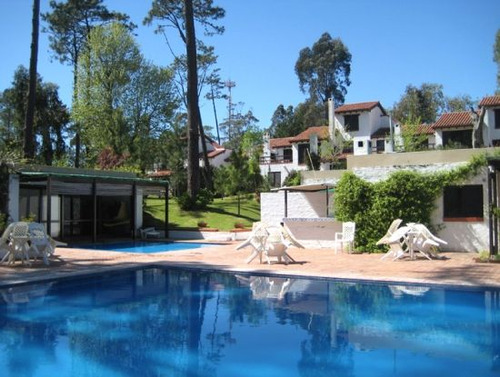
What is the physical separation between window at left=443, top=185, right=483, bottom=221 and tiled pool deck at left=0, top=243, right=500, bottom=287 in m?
1.40

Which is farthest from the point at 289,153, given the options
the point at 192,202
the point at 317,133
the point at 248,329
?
the point at 248,329

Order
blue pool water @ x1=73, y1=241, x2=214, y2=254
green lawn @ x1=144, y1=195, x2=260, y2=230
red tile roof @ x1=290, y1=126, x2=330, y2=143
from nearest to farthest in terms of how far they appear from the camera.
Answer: blue pool water @ x1=73, y1=241, x2=214, y2=254, green lawn @ x1=144, y1=195, x2=260, y2=230, red tile roof @ x1=290, y1=126, x2=330, y2=143

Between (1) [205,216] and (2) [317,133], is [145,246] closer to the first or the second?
(1) [205,216]

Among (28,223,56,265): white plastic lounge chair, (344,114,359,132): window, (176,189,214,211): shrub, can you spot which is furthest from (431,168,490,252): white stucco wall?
(344,114,359,132): window

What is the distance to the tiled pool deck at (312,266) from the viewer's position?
10.8 m

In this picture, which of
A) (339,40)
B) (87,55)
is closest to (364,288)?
(87,55)

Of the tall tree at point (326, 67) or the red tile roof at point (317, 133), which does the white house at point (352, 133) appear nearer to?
the red tile roof at point (317, 133)

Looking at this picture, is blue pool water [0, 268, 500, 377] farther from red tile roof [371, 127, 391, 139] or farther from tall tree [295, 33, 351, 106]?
tall tree [295, 33, 351, 106]

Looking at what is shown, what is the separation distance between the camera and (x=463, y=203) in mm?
15859

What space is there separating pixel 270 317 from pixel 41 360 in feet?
11.9

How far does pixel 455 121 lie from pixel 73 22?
112 feet

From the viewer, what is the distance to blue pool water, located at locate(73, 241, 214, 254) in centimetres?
1944

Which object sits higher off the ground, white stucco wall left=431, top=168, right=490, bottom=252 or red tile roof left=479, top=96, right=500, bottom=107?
red tile roof left=479, top=96, right=500, bottom=107

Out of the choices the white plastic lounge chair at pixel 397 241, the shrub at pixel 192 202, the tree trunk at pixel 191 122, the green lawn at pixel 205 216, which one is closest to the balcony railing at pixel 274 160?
the green lawn at pixel 205 216
